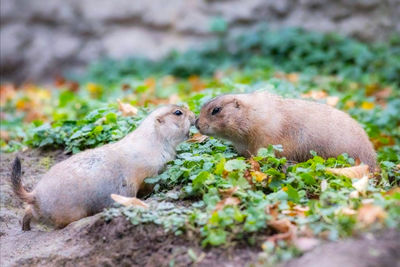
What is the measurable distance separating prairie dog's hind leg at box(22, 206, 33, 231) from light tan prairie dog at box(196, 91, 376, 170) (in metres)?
1.91

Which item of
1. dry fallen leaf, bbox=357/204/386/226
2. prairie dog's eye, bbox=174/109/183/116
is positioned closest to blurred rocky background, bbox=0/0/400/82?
prairie dog's eye, bbox=174/109/183/116

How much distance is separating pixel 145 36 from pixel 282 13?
3.51 meters

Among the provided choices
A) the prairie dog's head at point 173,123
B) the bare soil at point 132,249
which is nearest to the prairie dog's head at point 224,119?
the prairie dog's head at point 173,123

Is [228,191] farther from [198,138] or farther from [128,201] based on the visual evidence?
[198,138]

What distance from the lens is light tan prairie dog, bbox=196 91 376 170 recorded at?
598 centimetres

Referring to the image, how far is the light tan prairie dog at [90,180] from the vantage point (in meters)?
5.29

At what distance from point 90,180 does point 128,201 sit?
50 cm

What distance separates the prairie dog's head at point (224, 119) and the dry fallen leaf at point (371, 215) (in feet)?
7.01

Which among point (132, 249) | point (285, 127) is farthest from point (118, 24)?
point (132, 249)

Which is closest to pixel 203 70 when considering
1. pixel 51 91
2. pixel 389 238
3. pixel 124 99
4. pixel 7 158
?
pixel 51 91

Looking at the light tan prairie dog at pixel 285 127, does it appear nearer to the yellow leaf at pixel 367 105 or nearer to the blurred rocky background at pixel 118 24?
the yellow leaf at pixel 367 105

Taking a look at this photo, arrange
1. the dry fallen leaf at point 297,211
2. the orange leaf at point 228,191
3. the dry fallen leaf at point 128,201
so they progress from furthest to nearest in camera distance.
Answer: the dry fallen leaf at point 128,201, the orange leaf at point 228,191, the dry fallen leaf at point 297,211

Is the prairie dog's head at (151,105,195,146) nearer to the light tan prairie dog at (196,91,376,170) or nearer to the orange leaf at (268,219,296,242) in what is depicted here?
the light tan prairie dog at (196,91,376,170)

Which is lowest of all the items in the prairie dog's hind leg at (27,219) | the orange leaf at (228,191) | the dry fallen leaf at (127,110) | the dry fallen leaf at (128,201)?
the prairie dog's hind leg at (27,219)
